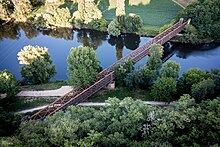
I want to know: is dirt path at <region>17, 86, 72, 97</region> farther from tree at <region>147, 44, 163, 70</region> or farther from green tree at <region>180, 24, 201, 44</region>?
green tree at <region>180, 24, 201, 44</region>

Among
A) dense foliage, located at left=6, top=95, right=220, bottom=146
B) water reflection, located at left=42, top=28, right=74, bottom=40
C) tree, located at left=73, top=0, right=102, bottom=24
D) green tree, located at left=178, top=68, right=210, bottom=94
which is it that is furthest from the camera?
water reflection, located at left=42, top=28, right=74, bottom=40

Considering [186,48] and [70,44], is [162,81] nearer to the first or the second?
[186,48]

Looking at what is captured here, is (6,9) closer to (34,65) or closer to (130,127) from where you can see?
(34,65)

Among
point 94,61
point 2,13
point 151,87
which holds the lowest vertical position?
point 151,87

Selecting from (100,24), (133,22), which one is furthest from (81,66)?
(100,24)

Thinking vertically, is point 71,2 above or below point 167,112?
above

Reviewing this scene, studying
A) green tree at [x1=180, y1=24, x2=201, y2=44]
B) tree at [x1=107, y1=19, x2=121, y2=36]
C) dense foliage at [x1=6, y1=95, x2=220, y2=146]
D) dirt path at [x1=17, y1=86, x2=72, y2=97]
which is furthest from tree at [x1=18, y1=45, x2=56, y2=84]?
green tree at [x1=180, y1=24, x2=201, y2=44]

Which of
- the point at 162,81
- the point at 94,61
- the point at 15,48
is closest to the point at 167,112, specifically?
the point at 162,81
